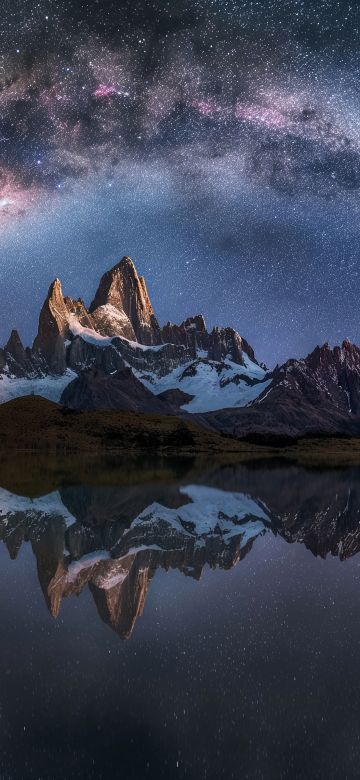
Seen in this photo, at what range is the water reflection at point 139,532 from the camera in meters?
25.8

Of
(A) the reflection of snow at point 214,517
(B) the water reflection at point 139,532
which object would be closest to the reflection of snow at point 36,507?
(B) the water reflection at point 139,532

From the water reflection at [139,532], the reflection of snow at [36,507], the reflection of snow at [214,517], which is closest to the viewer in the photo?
the water reflection at [139,532]

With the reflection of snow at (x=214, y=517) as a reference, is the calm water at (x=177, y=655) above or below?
below

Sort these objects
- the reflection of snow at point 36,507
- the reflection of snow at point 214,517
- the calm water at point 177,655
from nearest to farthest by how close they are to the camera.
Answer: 1. the calm water at point 177,655
2. the reflection of snow at point 214,517
3. the reflection of snow at point 36,507

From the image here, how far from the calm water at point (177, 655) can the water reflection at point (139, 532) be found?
156 mm

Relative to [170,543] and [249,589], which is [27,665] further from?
[170,543]

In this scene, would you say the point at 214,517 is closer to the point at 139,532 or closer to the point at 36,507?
the point at 139,532

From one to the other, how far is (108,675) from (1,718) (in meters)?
3.38

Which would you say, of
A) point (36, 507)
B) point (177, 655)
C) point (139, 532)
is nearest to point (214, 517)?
point (139, 532)

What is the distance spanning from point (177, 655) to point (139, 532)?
21836mm

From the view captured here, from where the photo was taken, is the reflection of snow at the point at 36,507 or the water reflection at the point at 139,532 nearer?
the water reflection at the point at 139,532

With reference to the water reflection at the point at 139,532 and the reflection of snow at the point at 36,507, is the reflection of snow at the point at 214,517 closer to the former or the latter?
the water reflection at the point at 139,532

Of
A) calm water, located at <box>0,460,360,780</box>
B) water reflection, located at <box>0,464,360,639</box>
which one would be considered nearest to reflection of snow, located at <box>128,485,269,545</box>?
water reflection, located at <box>0,464,360,639</box>

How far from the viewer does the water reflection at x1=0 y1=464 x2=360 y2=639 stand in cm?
2581
